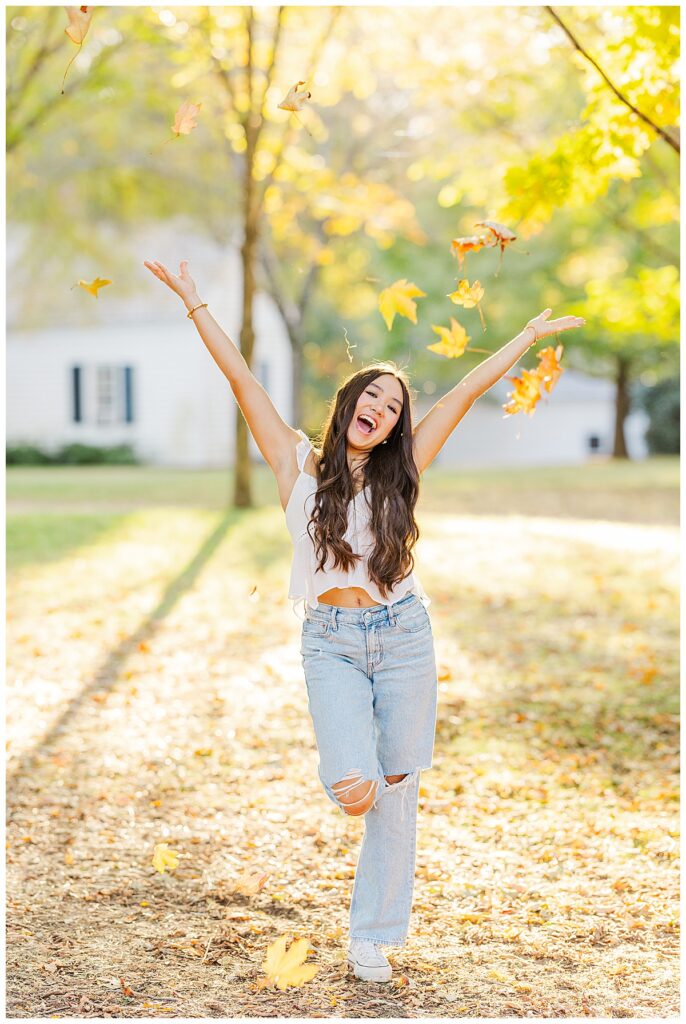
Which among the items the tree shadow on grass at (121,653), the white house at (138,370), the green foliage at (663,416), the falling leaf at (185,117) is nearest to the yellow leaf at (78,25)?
the falling leaf at (185,117)

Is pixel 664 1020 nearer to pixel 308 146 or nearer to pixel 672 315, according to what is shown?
pixel 672 315

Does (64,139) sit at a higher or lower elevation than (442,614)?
higher

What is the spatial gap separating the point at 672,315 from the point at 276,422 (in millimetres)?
7902

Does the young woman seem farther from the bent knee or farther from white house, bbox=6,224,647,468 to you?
white house, bbox=6,224,647,468

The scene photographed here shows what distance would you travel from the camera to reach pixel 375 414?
3381 millimetres

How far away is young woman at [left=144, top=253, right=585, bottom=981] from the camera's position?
3.25m

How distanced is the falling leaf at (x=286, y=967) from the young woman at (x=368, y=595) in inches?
5.6

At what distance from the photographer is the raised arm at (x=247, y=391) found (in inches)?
134

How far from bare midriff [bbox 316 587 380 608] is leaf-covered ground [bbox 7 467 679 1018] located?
0.51 meters

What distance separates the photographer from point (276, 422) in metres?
3.42

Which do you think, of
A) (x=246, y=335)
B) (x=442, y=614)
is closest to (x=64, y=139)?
(x=246, y=335)

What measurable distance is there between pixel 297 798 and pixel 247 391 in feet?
8.84

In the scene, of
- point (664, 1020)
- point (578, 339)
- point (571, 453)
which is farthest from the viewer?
point (571, 453)

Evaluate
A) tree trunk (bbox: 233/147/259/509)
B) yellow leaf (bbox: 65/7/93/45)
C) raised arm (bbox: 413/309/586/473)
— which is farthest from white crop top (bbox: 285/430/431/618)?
tree trunk (bbox: 233/147/259/509)
